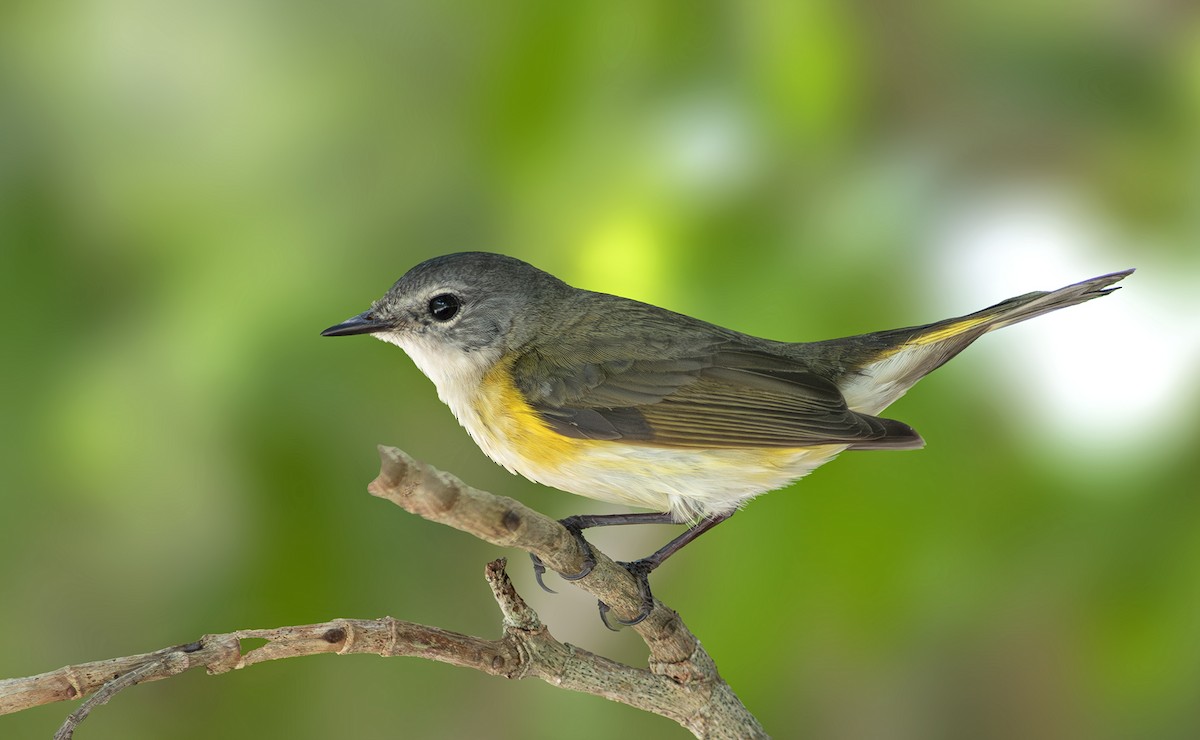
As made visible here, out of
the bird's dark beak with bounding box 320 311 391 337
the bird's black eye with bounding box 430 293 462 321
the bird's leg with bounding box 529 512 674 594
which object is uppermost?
the bird's black eye with bounding box 430 293 462 321

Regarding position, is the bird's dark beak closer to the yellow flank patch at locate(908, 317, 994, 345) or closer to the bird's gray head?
the bird's gray head

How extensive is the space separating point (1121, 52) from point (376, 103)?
181 cm

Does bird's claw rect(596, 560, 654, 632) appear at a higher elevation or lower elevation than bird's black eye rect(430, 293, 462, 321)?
lower

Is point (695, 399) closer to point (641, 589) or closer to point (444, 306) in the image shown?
point (641, 589)

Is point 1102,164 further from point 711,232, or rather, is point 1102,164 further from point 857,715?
point 857,715

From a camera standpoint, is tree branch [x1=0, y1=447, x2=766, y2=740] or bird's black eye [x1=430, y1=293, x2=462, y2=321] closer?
tree branch [x1=0, y1=447, x2=766, y2=740]

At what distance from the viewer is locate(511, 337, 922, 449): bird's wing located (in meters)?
1.72

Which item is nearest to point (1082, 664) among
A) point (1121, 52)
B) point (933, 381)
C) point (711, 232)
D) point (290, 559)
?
point (933, 381)

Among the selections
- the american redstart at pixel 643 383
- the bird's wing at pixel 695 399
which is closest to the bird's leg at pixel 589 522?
the american redstart at pixel 643 383

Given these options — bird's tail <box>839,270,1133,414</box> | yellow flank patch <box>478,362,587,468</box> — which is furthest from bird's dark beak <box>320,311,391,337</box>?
bird's tail <box>839,270,1133,414</box>

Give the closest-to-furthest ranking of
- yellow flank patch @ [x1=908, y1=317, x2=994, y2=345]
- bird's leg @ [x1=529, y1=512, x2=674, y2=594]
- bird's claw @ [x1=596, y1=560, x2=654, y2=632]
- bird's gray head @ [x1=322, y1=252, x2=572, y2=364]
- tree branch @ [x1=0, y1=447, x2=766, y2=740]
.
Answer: tree branch @ [x1=0, y1=447, x2=766, y2=740] < bird's leg @ [x1=529, y1=512, x2=674, y2=594] < bird's claw @ [x1=596, y1=560, x2=654, y2=632] < yellow flank patch @ [x1=908, y1=317, x2=994, y2=345] < bird's gray head @ [x1=322, y1=252, x2=572, y2=364]

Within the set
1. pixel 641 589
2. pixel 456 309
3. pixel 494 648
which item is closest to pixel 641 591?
pixel 641 589

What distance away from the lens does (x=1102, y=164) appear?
2631mm

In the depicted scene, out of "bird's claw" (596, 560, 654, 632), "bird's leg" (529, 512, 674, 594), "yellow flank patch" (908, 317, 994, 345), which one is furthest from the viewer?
"yellow flank patch" (908, 317, 994, 345)
